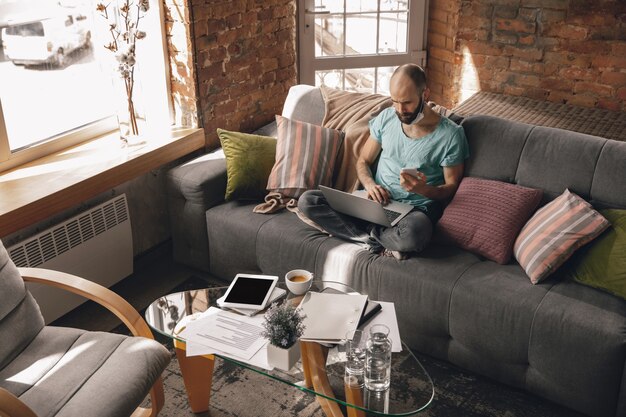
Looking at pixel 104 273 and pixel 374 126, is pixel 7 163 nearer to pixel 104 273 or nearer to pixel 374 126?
pixel 104 273

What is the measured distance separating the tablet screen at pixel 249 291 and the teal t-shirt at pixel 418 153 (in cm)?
94

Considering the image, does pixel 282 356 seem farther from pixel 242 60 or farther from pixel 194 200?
pixel 242 60

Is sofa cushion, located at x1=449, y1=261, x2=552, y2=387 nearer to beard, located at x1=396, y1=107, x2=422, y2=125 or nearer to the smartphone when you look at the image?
the smartphone

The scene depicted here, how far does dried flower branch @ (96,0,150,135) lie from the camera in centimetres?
346

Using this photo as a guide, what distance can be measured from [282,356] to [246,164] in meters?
1.47

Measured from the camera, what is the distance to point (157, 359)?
235 cm

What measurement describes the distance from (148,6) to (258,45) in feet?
2.59

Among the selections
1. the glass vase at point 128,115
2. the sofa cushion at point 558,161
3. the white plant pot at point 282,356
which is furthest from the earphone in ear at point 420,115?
the glass vase at point 128,115

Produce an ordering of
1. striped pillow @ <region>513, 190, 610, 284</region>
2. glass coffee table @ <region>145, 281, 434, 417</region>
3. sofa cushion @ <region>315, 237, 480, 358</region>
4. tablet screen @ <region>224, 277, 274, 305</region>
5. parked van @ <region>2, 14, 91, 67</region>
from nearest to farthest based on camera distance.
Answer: glass coffee table @ <region>145, 281, 434, 417</region>, tablet screen @ <region>224, 277, 274, 305</region>, striped pillow @ <region>513, 190, 610, 284</region>, sofa cushion @ <region>315, 237, 480, 358</region>, parked van @ <region>2, 14, 91, 67</region>

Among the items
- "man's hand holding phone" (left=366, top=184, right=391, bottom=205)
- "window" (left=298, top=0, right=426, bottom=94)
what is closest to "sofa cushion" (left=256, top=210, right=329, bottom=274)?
"man's hand holding phone" (left=366, top=184, right=391, bottom=205)

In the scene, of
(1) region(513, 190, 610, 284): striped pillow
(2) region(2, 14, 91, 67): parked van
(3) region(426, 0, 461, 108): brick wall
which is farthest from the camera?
(3) region(426, 0, 461, 108): brick wall

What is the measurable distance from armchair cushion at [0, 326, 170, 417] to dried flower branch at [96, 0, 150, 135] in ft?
4.94

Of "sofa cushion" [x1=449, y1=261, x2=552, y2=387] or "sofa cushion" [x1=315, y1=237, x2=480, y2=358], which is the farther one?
"sofa cushion" [x1=315, y1=237, x2=480, y2=358]

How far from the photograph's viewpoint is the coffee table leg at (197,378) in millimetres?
2602
